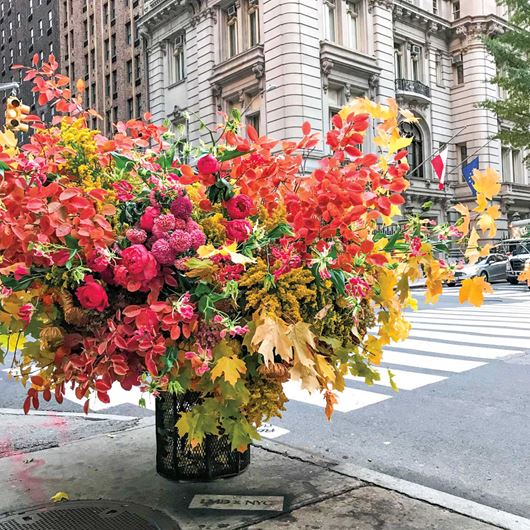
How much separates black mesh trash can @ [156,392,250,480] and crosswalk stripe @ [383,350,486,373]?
4.77m

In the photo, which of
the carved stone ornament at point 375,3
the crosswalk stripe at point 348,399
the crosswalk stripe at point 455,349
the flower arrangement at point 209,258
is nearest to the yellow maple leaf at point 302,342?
the flower arrangement at point 209,258

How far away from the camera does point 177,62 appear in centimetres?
3328

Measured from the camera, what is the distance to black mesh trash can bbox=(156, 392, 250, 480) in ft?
12.1

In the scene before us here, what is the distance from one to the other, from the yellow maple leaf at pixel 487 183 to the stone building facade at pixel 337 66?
2113 centimetres

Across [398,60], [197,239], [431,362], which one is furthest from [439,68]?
[197,239]

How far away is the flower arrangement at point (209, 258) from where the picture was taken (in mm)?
2619

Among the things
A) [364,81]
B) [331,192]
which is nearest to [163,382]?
[331,192]

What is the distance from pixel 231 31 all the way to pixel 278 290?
95.8ft

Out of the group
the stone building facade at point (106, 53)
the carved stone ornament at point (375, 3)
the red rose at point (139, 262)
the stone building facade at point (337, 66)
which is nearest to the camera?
the red rose at point (139, 262)

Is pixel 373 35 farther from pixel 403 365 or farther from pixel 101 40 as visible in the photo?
pixel 403 365

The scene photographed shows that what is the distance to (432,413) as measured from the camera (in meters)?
5.94

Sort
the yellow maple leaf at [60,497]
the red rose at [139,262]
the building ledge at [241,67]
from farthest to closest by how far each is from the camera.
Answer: the building ledge at [241,67] → the yellow maple leaf at [60,497] → the red rose at [139,262]

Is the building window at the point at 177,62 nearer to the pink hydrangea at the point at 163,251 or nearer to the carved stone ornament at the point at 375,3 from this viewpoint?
the carved stone ornament at the point at 375,3

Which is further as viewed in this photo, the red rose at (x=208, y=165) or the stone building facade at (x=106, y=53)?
the stone building facade at (x=106, y=53)
